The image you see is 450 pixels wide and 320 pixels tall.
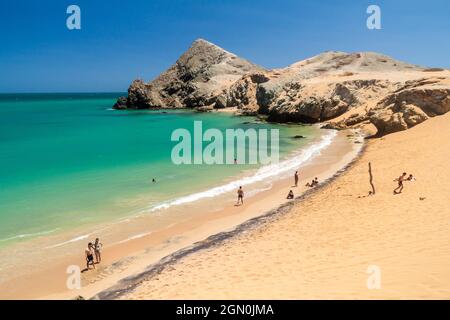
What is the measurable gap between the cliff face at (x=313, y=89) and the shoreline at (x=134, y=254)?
2307cm

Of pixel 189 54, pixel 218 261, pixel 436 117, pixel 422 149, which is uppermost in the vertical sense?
pixel 189 54

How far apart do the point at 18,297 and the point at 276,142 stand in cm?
3436

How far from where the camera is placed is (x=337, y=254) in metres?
12.1

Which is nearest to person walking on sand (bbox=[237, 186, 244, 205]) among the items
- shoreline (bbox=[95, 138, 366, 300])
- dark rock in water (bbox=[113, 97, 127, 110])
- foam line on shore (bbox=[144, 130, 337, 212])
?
shoreline (bbox=[95, 138, 366, 300])

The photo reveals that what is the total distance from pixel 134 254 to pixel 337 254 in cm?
763

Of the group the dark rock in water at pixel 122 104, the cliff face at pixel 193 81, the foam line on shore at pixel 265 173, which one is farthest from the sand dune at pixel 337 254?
the dark rock in water at pixel 122 104

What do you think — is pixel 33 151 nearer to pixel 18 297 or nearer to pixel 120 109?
pixel 18 297

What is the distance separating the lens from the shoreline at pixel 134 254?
12.5 m

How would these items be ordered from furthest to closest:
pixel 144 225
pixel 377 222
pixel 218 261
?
pixel 144 225 → pixel 377 222 → pixel 218 261

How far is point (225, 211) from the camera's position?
66.3ft

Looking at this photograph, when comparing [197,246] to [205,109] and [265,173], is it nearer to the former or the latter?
[265,173]

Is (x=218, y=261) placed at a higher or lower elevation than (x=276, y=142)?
lower

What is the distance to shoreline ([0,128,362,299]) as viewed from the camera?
12523mm
